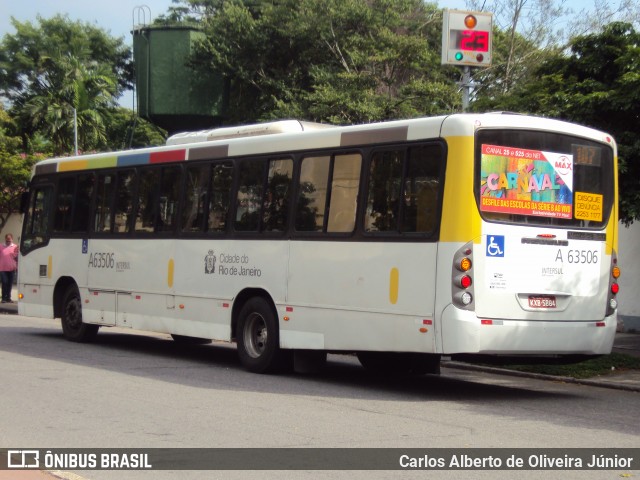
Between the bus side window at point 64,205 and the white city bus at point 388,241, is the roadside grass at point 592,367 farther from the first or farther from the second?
the bus side window at point 64,205

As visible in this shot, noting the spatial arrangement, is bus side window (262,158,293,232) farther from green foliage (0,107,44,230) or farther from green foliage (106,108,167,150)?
green foliage (106,108,167,150)

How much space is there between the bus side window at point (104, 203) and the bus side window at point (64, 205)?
881 millimetres

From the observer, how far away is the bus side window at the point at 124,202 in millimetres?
16734

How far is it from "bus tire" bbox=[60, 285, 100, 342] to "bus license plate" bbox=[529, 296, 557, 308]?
8898 mm

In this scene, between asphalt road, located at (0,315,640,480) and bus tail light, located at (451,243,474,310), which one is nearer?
asphalt road, located at (0,315,640,480)

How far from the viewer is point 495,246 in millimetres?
11305

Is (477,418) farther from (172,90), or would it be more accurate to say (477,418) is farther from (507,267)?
(172,90)

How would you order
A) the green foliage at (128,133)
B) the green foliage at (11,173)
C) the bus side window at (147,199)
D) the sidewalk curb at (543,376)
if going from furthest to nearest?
the green foliage at (128,133), the green foliage at (11,173), the bus side window at (147,199), the sidewalk curb at (543,376)

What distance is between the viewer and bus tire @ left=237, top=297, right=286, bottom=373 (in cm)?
1359

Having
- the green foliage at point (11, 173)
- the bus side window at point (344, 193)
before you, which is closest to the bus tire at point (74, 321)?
the bus side window at point (344, 193)

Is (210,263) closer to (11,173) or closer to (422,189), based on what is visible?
(422,189)

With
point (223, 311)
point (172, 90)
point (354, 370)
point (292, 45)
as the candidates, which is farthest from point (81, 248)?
point (172, 90)

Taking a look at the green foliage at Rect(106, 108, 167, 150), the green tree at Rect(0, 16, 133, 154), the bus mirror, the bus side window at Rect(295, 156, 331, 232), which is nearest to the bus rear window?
the bus side window at Rect(295, 156, 331, 232)

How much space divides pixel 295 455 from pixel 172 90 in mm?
39025
